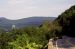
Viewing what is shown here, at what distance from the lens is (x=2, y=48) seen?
15055mm

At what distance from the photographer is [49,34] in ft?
72.7

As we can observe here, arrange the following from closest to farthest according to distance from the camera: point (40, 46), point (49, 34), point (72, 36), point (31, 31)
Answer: point (40, 46), point (31, 31), point (49, 34), point (72, 36)

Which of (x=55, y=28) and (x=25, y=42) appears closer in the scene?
(x=25, y=42)

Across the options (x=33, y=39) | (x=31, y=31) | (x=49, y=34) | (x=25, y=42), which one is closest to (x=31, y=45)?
(x=25, y=42)

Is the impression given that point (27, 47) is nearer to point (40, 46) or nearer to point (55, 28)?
point (40, 46)

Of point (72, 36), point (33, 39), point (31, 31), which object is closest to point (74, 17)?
point (72, 36)

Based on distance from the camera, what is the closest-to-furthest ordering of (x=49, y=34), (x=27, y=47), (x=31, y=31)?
(x=27, y=47) < (x=31, y=31) < (x=49, y=34)

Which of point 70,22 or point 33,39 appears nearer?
point 33,39

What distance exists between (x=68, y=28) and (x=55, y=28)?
1423mm

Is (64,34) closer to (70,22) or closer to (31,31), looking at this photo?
(70,22)

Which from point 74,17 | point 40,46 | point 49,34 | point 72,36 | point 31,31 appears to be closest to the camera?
point 40,46

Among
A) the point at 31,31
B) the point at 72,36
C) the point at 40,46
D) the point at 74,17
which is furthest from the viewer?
the point at 74,17

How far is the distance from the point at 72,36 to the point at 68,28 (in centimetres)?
203

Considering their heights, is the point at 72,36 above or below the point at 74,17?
below
